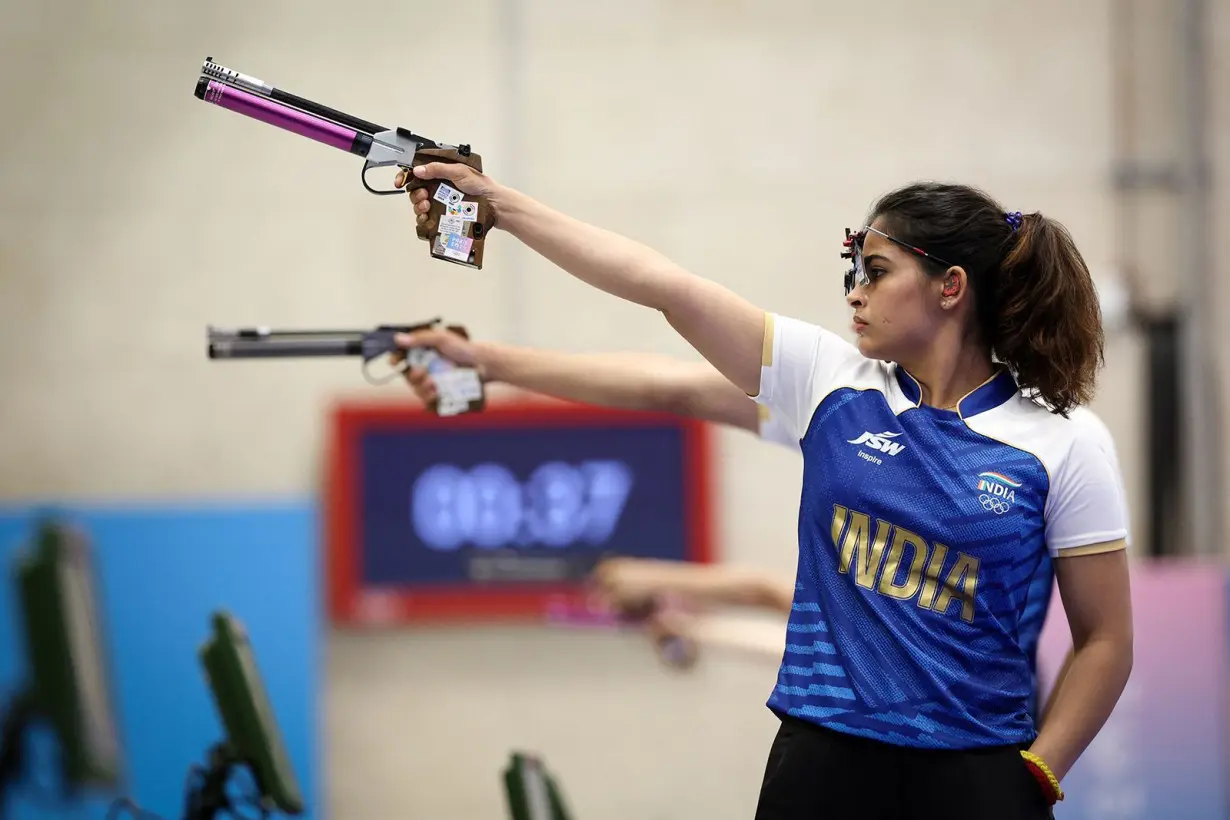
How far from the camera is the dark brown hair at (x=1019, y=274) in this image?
172 cm

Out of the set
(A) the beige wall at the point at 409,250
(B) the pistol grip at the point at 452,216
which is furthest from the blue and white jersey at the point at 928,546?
(A) the beige wall at the point at 409,250

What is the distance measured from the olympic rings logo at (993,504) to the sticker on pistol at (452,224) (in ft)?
2.59

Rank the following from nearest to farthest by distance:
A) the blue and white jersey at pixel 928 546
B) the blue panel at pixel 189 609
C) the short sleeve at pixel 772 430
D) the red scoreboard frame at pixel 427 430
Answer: the blue and white jersey at pixel 928 546, the short sleeve at pixel 772 430, the blue panel at pixel 189 609, the red scoreboard frame at pixel 427 430

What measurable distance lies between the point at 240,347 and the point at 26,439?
2.65 metres

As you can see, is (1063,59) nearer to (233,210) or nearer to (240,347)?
(233,210)

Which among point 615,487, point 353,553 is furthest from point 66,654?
point 615,487

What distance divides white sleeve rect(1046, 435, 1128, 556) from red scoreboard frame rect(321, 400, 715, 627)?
2624 mm

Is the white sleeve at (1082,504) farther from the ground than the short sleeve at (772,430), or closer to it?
closer to it

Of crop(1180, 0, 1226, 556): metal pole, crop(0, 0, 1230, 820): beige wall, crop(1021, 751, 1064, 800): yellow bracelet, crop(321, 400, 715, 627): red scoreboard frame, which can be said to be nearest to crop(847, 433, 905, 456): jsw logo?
crop(1021, 751, 1064, 800): yellow bracelet

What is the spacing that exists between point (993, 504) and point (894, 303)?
29 centimetres

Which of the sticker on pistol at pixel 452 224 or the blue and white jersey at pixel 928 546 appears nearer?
the blue and white jersey at pixel 928 546

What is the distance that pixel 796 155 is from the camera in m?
4.65

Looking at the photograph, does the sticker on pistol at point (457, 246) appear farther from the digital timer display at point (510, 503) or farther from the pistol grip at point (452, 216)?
the digital timer display at point (510, 503)

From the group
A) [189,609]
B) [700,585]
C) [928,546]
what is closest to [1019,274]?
[928,546]
